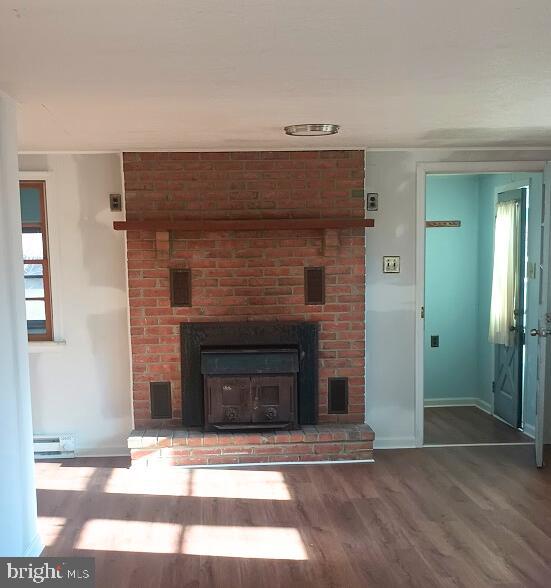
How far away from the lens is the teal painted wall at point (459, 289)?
19.2ft

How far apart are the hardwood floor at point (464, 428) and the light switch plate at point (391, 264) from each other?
144cm

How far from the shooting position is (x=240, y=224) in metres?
4.37

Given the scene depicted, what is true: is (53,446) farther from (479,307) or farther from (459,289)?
(479,307)

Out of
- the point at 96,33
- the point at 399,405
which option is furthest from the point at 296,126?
the point at 399,405

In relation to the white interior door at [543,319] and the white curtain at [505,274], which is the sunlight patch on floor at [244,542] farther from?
the white curtain at [505,274]

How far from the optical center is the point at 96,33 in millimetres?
1841

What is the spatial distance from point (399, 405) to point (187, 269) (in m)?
1.98

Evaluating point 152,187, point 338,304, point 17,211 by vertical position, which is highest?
point 152,187

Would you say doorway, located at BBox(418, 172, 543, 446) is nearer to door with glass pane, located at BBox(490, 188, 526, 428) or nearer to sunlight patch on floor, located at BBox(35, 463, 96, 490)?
door with glass pane, located at BBox(490, 188, 526, 428)

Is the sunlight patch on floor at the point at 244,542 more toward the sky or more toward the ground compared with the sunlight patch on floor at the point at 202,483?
more toward the ground

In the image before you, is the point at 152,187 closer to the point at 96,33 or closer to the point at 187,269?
the point at 187,269

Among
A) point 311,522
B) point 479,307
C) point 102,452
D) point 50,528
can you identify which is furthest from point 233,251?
point 479,307

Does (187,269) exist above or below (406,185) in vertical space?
below

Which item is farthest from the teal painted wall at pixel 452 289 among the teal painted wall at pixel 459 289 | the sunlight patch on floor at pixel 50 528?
the sunlight patch on floor at pixel 50 528
